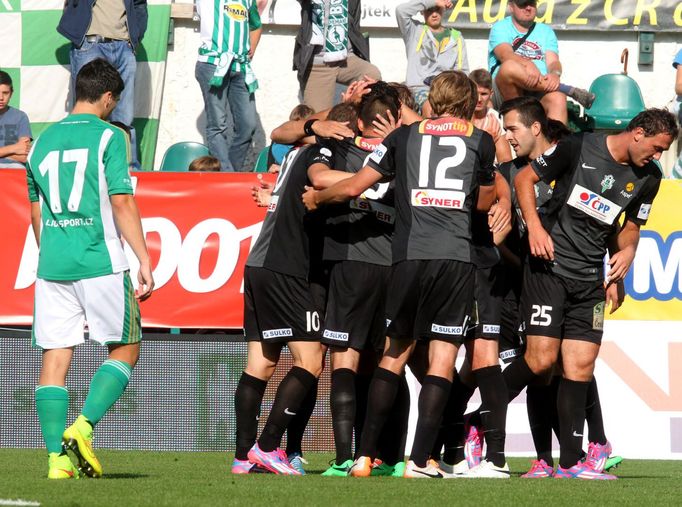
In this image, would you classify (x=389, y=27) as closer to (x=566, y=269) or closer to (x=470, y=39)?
(x=470, y=39)

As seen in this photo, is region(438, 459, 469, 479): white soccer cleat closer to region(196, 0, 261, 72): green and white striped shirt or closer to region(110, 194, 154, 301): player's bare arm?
region(110, 194, 154, 301): player's bare arm

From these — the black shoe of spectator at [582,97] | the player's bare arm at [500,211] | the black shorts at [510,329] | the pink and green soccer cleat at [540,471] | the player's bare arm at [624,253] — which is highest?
the black shoe of spectator at [582,97]

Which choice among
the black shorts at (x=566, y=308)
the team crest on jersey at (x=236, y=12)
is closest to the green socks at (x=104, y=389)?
the black shorts at (x=566, y=308)

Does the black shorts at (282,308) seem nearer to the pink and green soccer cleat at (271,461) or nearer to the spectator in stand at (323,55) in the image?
the pink and green soccer cleat at (271,461)

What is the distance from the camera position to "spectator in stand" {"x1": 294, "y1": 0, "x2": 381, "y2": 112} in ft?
40.8

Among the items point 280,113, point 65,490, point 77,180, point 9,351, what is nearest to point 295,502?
point 65,490

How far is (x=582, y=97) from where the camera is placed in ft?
40.3

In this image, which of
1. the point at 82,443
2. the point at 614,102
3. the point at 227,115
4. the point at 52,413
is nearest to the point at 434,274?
the point at 82,443

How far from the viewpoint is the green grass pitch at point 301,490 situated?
6082 mm

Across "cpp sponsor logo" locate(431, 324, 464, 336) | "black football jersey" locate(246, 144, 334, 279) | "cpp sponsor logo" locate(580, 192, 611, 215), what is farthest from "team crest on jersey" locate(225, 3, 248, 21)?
"cpp sponsor logo" locate(431, 324, 464, 336)

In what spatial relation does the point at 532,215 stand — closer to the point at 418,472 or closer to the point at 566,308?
the point at 566,308

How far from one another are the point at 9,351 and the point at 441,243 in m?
4.35

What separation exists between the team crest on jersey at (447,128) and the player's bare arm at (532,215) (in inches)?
26.4

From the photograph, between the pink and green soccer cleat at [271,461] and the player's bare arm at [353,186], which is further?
the pink and green soccer cleat at [271,461]
